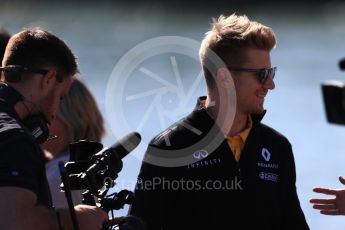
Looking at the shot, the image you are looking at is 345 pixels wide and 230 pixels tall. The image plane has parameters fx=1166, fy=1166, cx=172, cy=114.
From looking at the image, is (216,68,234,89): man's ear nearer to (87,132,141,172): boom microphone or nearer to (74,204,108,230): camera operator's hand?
(87,132,141,172): boom microphone

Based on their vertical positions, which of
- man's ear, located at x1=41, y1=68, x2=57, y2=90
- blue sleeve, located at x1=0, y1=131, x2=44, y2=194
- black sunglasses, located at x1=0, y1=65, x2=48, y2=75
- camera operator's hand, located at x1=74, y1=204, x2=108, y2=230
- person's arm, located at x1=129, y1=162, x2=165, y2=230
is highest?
black sunglasses, located at x1=0, y1=65, x2=48, y2=75

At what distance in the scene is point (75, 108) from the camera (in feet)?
19.1

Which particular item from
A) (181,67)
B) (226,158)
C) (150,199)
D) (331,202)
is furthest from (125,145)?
(181,67)

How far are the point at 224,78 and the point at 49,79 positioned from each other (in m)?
1.08

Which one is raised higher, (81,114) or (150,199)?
(81,114)

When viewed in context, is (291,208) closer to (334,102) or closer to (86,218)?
(86,218)

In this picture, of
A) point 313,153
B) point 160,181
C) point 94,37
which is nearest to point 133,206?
point 160,181

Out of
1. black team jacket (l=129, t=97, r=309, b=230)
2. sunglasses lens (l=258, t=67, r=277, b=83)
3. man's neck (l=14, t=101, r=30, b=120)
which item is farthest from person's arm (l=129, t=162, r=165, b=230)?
man's neck (l=14, t=101, r=30, b=120)

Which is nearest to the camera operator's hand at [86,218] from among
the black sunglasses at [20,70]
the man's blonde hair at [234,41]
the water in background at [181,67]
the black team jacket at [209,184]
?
the black sunglasses at [20,70]

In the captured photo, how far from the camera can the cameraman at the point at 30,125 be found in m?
3.97

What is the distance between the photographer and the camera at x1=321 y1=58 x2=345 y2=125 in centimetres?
342

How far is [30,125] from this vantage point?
427 centimetres

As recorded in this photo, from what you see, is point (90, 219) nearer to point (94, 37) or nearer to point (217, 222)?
point (217, 222)

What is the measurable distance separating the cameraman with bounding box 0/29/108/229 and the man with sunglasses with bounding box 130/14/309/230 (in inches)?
29.8
